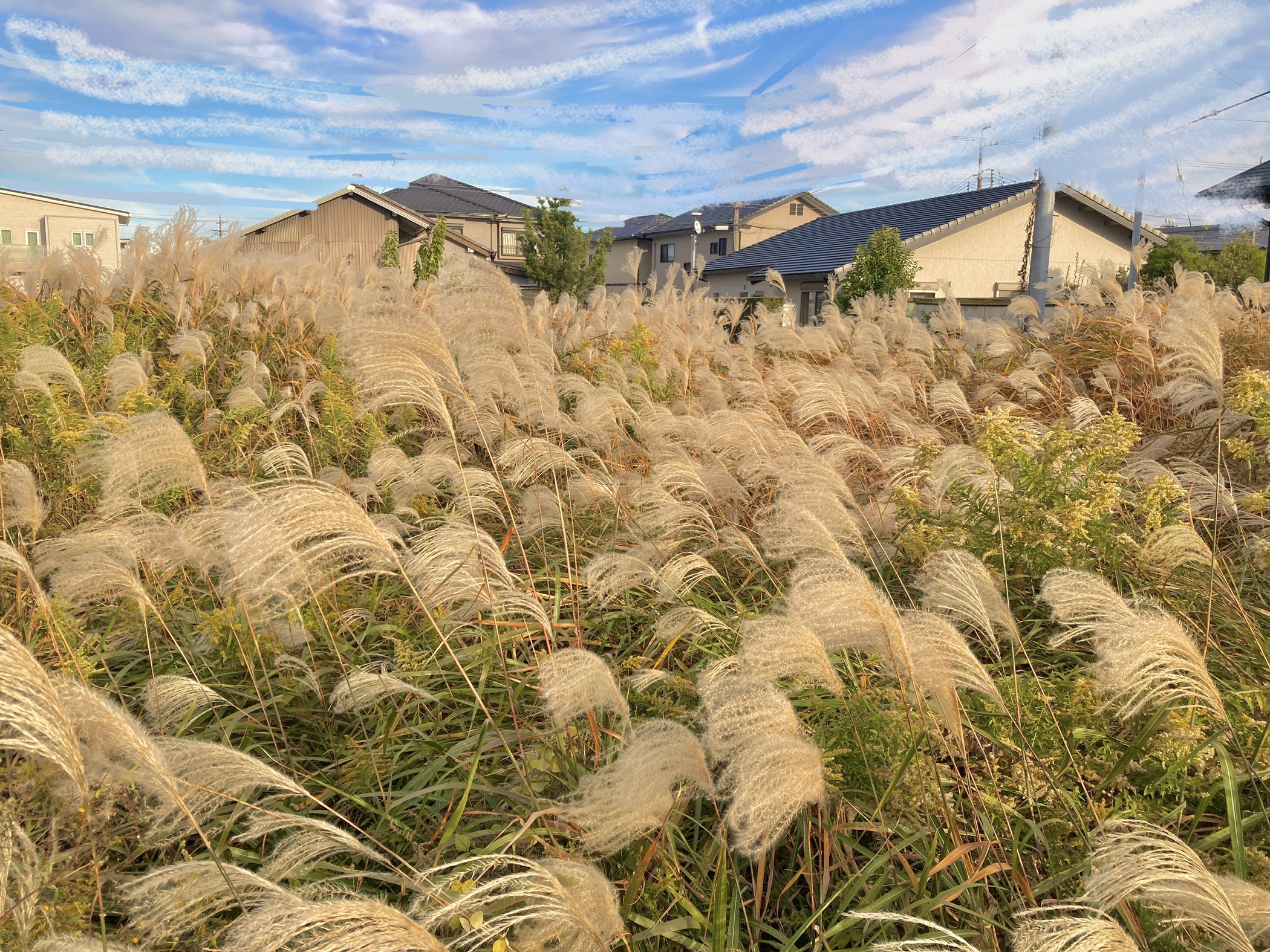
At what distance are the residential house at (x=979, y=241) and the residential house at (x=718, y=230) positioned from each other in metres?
13.2

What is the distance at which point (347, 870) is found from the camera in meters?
2.07

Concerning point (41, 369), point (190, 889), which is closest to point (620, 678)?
point (190, 889)

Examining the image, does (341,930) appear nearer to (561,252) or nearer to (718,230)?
(561,252)

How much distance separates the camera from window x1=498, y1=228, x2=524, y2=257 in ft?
154

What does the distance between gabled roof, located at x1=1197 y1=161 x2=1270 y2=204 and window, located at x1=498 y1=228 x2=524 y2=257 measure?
36.3 metres

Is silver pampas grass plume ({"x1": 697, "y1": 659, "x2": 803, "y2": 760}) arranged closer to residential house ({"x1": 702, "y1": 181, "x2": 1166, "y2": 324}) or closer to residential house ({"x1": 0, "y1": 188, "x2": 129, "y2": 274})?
residential house ({"x1": 702, "y1": 181, "x2": 1166, "y2": 324})

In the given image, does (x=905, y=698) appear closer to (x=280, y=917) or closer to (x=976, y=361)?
(x=280, y=917)

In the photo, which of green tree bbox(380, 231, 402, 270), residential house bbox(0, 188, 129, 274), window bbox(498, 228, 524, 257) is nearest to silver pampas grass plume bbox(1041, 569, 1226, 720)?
green tree bbox(380, 231, 402, 270)

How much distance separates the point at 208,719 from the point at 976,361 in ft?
25.1

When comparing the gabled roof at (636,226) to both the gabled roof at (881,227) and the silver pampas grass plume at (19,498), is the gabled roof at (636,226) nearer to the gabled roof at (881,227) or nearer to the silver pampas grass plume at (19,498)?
the gabled roof at (881,227)

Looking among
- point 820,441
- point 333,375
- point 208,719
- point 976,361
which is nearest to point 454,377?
point 208,719

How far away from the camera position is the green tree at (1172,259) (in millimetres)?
26672

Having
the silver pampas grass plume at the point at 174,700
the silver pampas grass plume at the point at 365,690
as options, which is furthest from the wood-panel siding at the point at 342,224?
the silver pampas grass plume at the point at 365,690

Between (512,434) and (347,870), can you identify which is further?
(512,434)
